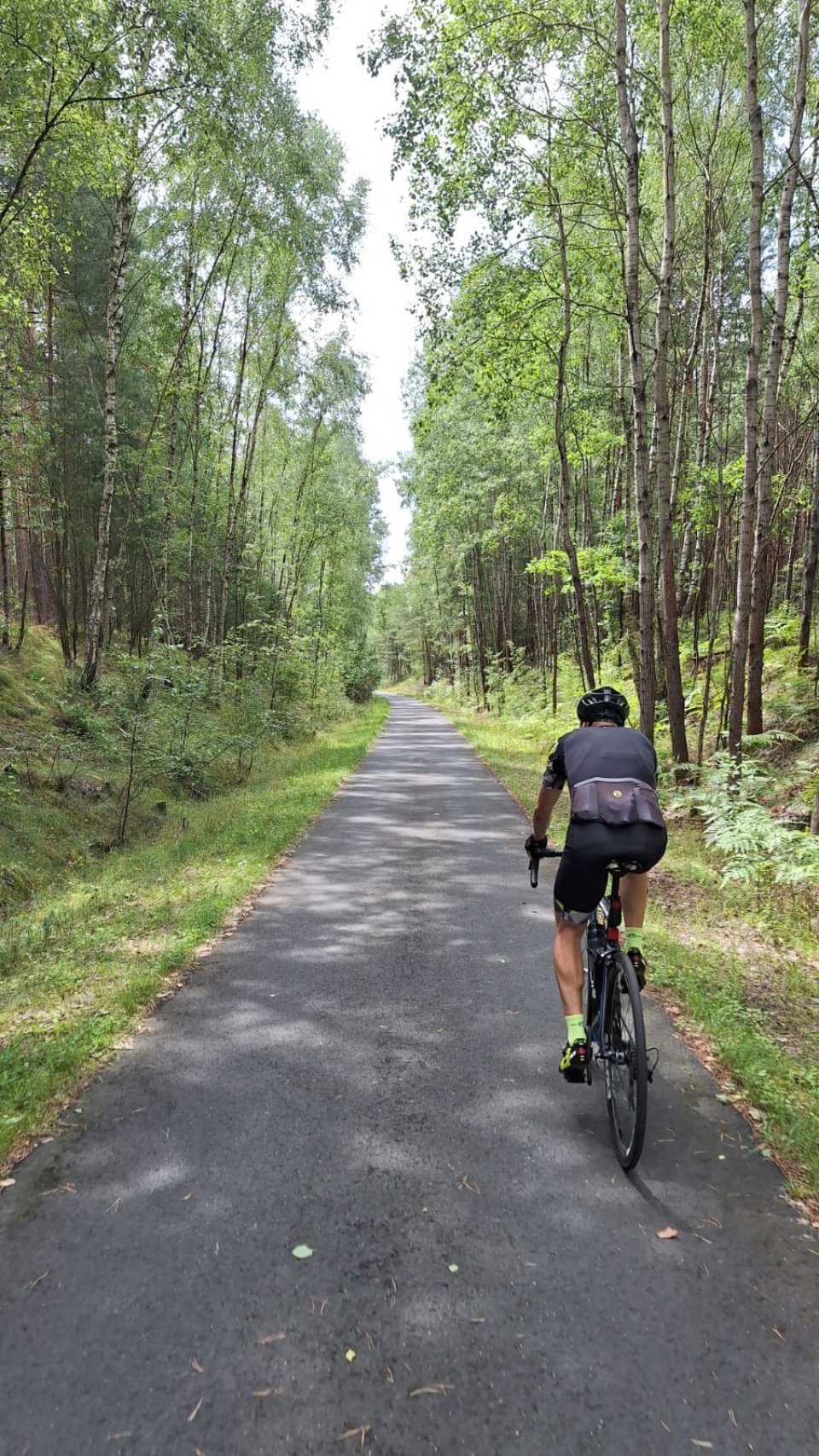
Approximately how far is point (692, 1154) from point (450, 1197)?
1.14 m

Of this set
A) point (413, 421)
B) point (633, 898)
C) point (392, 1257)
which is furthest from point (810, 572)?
point (392, 1257)

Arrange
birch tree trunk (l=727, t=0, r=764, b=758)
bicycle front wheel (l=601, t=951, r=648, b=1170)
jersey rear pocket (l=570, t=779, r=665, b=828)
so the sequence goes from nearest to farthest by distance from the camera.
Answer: bicycle front wheel (l=601, t=951, r=648, b=1170), jersey rear pocket (l=570, t=779, r=665, b=828), birch tree trunk (l=727, t=0, r=764, b=758)

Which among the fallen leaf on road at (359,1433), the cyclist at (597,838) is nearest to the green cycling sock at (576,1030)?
the cyclist at (597,838)

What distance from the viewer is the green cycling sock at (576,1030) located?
10.9 feet

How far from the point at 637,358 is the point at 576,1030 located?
27.5 feet

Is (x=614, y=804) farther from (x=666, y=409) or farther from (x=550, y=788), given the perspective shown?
(x=666, y=409)

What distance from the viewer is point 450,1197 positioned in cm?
282

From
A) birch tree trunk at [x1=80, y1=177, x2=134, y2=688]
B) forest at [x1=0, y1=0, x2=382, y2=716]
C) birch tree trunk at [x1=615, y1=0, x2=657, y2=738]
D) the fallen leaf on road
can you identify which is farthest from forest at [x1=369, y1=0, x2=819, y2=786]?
the fallen leaf on road

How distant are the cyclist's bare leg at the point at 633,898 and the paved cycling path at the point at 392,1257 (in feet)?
3.10

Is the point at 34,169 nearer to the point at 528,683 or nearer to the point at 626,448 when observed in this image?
the point at 626,448

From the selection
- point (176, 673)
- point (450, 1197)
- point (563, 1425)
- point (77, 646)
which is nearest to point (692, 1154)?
point (450, 1197)

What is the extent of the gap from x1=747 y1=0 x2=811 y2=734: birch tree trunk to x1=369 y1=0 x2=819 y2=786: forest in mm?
32

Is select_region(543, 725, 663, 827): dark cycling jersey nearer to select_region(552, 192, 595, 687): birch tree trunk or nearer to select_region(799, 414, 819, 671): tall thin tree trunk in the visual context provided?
select_region(799, 414, 819, 671): tall thin tree trunk

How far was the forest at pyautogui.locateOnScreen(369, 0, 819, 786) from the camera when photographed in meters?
8.55
